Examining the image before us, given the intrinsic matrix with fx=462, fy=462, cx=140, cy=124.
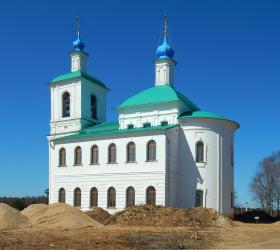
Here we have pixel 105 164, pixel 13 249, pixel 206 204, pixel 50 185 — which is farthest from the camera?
pixel 50 185

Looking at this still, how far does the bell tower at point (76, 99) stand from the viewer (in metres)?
38.5

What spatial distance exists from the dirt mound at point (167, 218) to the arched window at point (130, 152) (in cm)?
566

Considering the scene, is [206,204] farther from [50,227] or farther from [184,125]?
[50,227]

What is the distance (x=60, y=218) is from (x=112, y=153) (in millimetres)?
10101

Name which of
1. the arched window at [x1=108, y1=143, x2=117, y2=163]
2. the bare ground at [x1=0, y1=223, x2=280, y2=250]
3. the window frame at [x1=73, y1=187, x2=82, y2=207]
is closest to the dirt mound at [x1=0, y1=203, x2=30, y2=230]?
the bare ground at [x1=0, y1=223, x2=280, y2=250]

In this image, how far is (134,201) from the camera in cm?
3284

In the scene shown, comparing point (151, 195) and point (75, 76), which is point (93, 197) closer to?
point (151, 195)

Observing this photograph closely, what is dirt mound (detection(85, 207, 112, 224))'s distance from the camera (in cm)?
2991

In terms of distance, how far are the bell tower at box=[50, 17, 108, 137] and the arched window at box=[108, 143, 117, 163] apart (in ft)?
15.3

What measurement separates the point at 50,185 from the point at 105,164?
5.78 meters

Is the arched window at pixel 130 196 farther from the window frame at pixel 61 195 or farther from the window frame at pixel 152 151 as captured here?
the window frame at pixel 61 195

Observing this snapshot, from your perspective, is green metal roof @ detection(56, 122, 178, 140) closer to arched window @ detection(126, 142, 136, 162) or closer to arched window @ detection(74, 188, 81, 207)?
arched window @ detection(126, 142, 136, 162)

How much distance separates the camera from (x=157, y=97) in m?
35.0

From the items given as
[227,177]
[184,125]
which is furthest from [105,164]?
[227,177]
